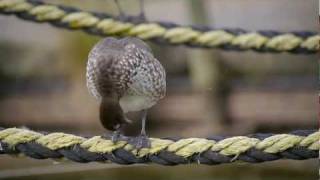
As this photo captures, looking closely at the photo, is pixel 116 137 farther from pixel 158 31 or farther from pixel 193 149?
pixel 158 31

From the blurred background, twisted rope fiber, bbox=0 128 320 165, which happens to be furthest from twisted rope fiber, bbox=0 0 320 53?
the blurred background

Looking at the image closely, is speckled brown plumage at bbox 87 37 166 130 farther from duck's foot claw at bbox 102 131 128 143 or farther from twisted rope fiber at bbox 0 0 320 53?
twisted rope fiber at bbox 0 0 320 53

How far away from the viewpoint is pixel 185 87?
213 cm

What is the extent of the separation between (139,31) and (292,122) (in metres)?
0.89

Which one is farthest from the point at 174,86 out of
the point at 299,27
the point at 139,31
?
the point at 139,31

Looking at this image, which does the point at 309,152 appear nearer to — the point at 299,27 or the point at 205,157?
the point at 205,157

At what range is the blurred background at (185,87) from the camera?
2.02 meters

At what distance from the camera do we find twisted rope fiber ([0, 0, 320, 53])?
1.24m

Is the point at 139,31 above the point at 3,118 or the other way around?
above

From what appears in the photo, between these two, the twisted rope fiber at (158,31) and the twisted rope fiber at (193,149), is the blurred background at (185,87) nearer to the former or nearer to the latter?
the twisted rope fiber at (158,31)

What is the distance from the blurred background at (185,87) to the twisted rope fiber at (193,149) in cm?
111

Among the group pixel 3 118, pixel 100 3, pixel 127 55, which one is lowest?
pixel 3 118

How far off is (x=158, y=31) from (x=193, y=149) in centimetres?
52

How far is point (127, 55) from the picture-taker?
755 millimetres
